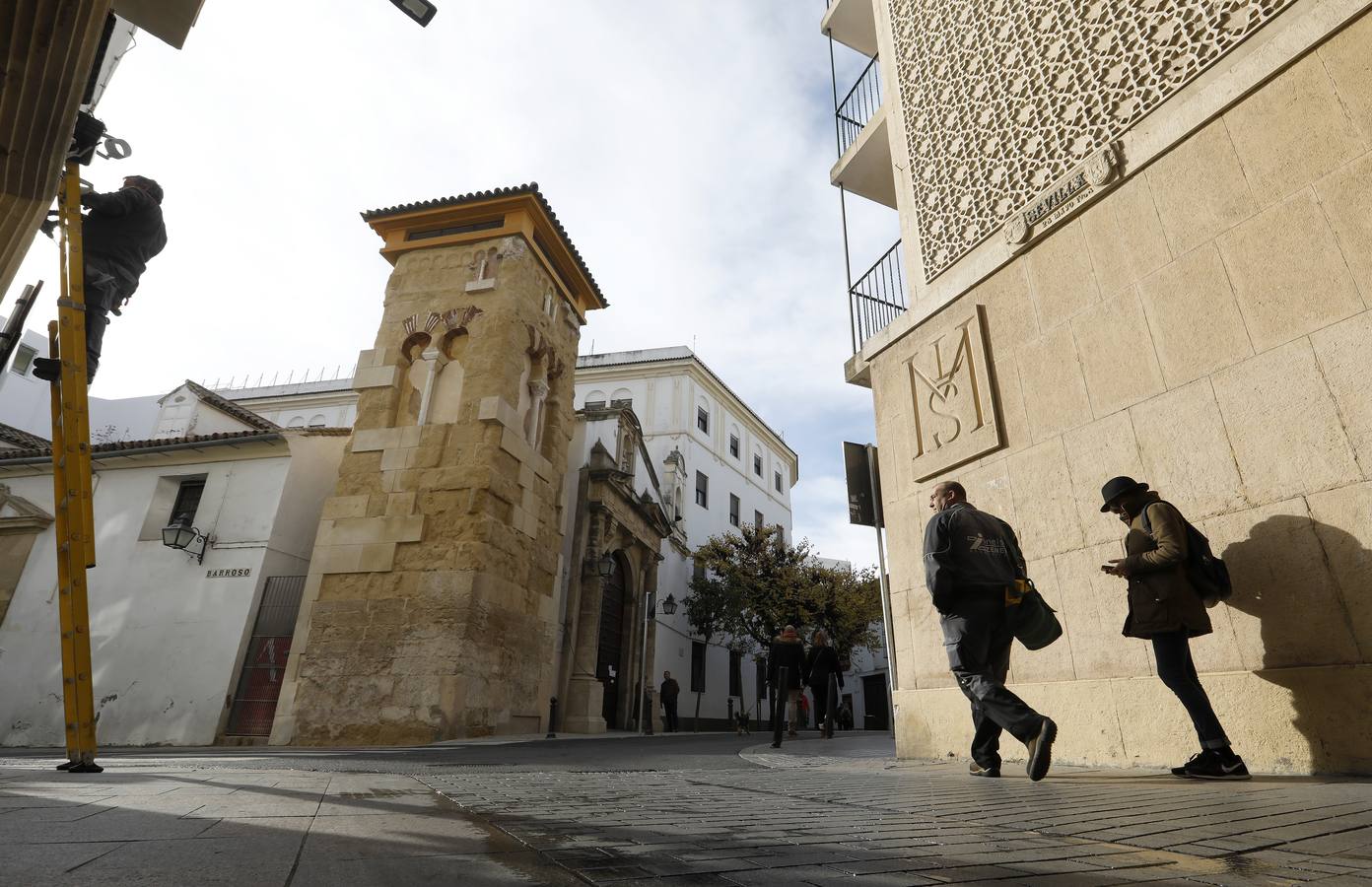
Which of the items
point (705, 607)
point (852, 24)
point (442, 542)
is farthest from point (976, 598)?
point (705, 607)

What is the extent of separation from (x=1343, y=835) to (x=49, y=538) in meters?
17.8

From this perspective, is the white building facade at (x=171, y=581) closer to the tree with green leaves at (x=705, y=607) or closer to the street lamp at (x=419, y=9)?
the street lamp at (x=419, y=9)

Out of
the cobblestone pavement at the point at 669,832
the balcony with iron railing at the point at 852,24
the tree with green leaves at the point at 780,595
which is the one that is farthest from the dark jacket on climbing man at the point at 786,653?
the tree with green leaves at the point at 780,595

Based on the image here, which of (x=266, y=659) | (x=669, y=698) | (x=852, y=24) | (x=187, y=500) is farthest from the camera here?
(x=669, y=698)

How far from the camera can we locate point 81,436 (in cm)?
411

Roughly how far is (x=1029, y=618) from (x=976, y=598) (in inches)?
13.0

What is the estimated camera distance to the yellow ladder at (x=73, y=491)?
377 centimetres

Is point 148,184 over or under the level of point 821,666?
over

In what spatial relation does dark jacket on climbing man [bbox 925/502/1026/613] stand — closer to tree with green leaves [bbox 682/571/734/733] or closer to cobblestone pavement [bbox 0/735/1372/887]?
cobblestone pavement [bbox 0/735/1372/887]

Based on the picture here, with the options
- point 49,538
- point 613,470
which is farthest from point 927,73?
point 49,538

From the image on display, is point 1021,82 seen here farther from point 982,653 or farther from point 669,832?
point 669,832

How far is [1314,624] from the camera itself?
150 inches

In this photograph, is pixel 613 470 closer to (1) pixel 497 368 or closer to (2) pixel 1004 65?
(1) pixel 497 368

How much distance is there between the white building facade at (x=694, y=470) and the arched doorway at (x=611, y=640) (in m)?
3.68
